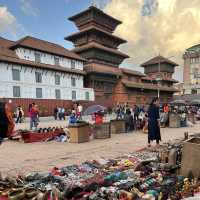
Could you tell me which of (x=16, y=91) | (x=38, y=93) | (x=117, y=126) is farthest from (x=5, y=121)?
(x=38, y=93)

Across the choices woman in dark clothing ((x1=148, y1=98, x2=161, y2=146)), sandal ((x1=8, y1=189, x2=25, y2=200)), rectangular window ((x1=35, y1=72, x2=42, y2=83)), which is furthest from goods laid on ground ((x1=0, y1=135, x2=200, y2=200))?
rectangular window ((x1=35, y1=72, x2=42, y2=83))

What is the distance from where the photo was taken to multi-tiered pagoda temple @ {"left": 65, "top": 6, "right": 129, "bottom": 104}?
44594 mm

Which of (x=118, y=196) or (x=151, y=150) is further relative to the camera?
(x=151, y=150)

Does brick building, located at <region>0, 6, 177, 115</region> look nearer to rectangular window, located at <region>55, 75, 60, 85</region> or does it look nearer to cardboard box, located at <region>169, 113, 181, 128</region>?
rectangular window, located at <region>55, 75, 60, 85</region>

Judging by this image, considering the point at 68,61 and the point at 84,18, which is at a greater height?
the point at 84,18

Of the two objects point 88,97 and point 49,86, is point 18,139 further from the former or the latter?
point 88,97

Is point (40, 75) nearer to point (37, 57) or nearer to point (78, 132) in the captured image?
point (37, 57)

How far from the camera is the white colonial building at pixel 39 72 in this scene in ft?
109

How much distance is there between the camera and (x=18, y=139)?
1373 centimetres

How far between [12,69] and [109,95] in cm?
1821

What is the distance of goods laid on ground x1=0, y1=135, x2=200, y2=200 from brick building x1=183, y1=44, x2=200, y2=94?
283 feet

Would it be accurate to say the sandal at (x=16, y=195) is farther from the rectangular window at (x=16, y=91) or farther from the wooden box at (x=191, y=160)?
the rectangular window at (x=16, y=91)

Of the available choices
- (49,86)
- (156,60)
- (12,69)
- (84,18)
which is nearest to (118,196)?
(12,69)

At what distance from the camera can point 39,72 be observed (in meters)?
36.8
